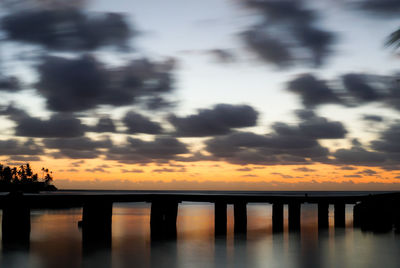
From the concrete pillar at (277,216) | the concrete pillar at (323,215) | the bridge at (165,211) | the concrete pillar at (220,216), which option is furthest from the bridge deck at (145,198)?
the concrete pillar at (323,215)

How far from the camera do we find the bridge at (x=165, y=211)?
1581 inches

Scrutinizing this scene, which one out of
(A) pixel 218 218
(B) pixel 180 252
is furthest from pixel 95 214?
(A) pixel 218 218

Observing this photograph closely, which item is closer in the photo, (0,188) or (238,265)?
(238,265)

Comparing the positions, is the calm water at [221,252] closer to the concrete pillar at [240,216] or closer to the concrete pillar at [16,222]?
the concrete pillar at [16,222]

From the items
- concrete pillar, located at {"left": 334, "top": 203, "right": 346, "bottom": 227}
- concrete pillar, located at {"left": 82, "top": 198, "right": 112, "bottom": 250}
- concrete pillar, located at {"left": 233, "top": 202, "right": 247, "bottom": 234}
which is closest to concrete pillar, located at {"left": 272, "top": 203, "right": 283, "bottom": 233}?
concrete pillar, located at {"left": 233, "top": 202, "right": 247, "bottom": 234}

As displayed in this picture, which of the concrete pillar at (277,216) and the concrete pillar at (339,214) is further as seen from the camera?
the concrete pillar at (339,214)

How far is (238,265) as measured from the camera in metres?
32.3

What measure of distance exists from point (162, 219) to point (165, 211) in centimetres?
80

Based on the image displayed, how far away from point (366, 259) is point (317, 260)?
11.7 feet

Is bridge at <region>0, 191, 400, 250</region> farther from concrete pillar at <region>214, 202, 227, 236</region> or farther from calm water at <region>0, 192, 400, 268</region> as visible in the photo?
calm water at <region>0, 192, 400, 268</region>

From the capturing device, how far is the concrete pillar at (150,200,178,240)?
1895 inches

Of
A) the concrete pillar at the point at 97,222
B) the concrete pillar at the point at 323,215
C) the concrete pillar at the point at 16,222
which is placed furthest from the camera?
the concrete pillar at the point at 323,215

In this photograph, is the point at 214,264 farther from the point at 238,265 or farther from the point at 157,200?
the point at 157,200

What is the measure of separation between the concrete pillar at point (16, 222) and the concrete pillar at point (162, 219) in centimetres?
1195
